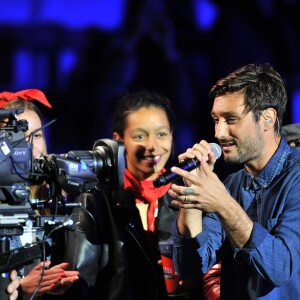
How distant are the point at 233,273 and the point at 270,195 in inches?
10.3

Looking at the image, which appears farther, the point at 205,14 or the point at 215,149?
the point at 205,14

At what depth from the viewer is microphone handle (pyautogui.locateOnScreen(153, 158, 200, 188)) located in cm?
201

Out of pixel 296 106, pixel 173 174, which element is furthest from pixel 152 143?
pixel 296 106

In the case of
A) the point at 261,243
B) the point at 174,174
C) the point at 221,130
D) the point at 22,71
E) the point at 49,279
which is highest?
the point at 22,71

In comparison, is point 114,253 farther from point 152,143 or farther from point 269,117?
point 269,117

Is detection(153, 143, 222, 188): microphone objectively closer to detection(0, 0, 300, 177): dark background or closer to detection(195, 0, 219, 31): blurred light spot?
detection(0, 0, 300, 177): dark background

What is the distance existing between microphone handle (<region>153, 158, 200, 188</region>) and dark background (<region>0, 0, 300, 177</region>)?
6.45 feet

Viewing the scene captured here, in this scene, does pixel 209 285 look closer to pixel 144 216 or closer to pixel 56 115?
pixel 144 216

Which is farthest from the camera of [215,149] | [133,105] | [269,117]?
[133,105]

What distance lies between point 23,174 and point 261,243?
67 centimetres

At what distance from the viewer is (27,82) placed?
4020 mm

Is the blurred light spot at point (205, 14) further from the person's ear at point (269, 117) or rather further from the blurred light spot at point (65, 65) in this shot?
the person's ear at point (269, 117)

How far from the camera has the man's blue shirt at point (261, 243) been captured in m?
2.02

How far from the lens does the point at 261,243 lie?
201 centimetres
